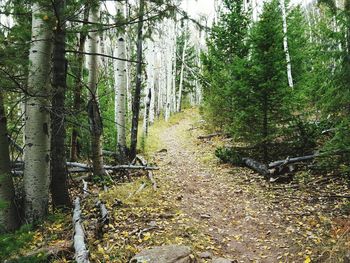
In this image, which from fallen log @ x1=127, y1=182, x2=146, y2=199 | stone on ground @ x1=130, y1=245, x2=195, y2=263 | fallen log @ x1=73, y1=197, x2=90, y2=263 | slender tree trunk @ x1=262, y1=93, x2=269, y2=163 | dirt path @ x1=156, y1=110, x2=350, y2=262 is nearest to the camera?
fallen log @ x1=73, y1=197, x2=90, y2=263

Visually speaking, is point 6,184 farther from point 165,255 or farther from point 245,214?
point 245,214

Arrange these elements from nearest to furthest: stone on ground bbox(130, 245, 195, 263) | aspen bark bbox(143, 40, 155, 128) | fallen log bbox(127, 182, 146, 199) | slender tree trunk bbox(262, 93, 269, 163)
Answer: stone on ground bbox(130, 245, 195, 263) < fallen log bbox(127, 182, 146, 199) < slender tree trunk bbox(262, 93, 269, 163) < aspen bark bbox(143, 40, 155, 128)

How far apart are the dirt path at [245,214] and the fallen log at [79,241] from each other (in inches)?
77.7

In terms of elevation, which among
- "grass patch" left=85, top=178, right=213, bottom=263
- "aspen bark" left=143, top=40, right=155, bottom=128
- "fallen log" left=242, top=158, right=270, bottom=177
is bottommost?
"grass patch" left=85, top=178, right=213, bottom=263

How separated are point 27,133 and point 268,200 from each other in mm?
5298

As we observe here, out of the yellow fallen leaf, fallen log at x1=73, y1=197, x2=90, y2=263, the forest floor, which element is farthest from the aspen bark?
the yellow fallen leaf

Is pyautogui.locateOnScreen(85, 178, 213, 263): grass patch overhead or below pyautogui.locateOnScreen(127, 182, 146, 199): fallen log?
below

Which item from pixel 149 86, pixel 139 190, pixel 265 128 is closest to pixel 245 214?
pixel 139 190

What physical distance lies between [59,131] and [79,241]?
2.31 metres

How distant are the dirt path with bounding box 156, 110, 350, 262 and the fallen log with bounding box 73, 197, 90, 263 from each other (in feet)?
6.48

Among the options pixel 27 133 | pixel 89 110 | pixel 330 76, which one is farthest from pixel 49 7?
pixel 330 76

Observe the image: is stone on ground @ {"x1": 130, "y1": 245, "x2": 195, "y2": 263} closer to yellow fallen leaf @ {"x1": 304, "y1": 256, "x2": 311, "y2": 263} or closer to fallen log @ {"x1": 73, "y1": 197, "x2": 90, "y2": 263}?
fallen log @ {"x1": 73, "y1": 197, "x2": 90, "y2": 263}

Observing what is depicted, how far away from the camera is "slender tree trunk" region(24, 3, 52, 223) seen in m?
5.00

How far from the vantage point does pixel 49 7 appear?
15.5ft
